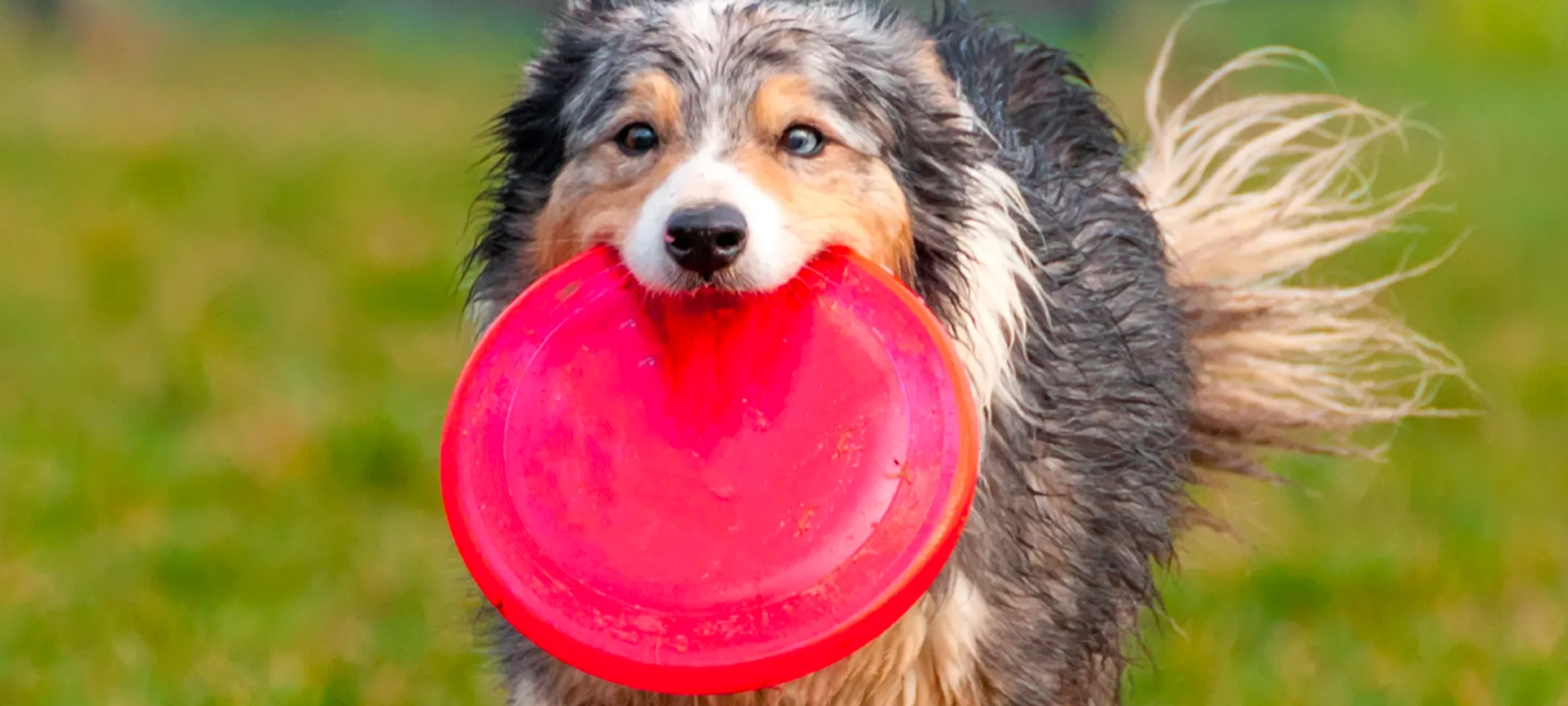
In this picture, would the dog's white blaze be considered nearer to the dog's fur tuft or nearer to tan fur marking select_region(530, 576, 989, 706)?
tan fur marking select_region(530, 576, 989, 706)

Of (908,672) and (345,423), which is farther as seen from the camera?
(345,423)

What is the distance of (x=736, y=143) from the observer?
3.54 meters

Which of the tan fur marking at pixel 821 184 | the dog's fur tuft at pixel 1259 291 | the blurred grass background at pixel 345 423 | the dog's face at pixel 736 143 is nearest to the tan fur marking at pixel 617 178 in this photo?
the dog's face at pixel 736 143

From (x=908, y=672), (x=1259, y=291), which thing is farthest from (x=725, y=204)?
(x=1259, y=291)

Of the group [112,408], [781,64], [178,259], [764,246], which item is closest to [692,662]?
[764,246]

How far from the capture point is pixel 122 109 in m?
11.2

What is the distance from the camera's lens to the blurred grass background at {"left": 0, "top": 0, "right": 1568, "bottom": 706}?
5.19 metres

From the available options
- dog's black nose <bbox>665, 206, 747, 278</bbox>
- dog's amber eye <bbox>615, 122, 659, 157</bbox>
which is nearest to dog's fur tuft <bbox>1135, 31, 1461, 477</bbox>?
dog's amber eye <bbox>615, 122, 659, 157</bbox>

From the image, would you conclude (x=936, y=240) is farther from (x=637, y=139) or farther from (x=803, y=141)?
(x=637, y=139)

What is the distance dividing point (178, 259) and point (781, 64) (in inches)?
218

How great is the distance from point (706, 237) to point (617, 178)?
394mm

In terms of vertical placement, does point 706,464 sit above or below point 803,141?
below

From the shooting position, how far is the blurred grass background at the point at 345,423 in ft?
17.0

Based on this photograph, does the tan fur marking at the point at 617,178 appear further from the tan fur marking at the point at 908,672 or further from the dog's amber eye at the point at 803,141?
the tan fur marking at the point at 908,672
